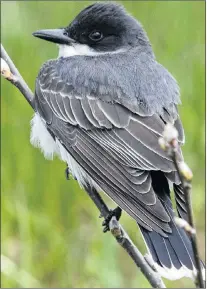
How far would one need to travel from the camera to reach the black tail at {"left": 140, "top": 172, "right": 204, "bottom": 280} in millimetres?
2625

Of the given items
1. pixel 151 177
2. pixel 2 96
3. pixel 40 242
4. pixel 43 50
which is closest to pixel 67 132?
pixel 151 177

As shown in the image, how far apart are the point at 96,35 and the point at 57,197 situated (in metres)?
1.33

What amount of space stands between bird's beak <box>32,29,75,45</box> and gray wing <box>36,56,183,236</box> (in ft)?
0.48

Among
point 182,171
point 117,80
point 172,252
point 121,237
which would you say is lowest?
point 172,252

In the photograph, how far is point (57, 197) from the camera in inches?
182

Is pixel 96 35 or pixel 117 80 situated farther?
pixel 96 35

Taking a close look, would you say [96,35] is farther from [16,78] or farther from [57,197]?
[57,197]

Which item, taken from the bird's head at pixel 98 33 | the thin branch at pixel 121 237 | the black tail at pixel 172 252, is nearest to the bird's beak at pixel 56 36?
the bird's head at pixel 98 33

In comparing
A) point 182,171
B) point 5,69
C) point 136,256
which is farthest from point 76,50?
point 182,171

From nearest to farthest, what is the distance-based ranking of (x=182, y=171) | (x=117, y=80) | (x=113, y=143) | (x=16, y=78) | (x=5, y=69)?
(x=182, y=171) < (x=5, y=69) < (x=16, y=78) < (x=113, y=143) < (x=117, y=80)

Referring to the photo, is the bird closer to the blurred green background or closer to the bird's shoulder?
the bird's shoulder

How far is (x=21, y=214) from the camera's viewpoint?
168 inches

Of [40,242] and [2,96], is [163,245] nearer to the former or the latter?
[40,242]

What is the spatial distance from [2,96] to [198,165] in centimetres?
141
